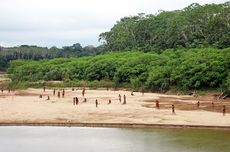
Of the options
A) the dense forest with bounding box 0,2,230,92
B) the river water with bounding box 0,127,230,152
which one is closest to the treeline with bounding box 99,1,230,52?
the dense forest with bounding box 0,2,230,92

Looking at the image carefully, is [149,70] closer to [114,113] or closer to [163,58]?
[163,58]

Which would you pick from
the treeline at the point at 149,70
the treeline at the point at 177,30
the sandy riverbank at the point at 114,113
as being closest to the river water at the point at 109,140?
the sandy riverbank at the point at 114,113

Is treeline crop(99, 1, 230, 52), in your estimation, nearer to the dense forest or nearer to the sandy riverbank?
the dense forest

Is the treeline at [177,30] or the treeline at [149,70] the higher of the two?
the treeline at [177,30]

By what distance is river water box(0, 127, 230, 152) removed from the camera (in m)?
30.9

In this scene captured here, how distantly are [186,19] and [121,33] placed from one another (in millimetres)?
25563

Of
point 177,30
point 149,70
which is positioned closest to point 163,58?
point 149,70

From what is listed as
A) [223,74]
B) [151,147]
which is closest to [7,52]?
[223,74]

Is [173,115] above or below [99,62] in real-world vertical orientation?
below

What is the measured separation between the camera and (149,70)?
251 feet

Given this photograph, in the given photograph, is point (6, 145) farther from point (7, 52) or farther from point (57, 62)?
point (7, 52)

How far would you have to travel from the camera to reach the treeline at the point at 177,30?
8525 cm

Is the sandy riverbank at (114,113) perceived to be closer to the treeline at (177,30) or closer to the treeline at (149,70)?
the treeline at (149,70)

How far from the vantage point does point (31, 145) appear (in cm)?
3262
